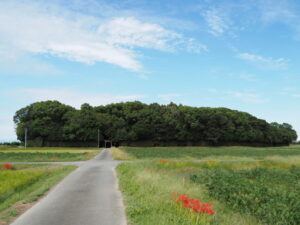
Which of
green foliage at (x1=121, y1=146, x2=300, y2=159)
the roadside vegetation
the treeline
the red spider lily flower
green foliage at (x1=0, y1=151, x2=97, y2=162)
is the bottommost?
green foliage at (x1=121, y1=146, x2=300, y2=159)

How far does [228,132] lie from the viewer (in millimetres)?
112438

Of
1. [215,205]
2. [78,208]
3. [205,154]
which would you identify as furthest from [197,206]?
[205,154]

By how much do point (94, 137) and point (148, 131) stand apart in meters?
19.1

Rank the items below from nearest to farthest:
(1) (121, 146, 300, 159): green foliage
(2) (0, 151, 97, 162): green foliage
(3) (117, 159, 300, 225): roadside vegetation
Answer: (3) (117, 159, 300, 225): roadside vegetation, (2) (0, 151, 97, 162): green foliage, (1) (121, 146, 300, 159): green foliage

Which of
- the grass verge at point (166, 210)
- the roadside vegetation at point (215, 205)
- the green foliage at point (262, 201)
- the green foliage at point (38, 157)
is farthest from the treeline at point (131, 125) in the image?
the green foliage at point (262, 201)

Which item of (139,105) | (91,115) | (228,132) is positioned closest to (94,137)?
(91,115)

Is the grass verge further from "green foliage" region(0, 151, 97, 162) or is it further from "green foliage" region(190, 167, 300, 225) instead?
"green foliage" region(0, 151, 97, 162)

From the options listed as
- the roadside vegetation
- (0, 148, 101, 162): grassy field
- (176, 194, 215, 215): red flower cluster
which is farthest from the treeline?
(176, 194, 215, 215): red flower cluster

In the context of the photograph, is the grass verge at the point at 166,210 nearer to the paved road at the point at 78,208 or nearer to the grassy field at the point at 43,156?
the paved road at the point at 78,208

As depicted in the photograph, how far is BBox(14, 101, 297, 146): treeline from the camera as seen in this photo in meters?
97.1

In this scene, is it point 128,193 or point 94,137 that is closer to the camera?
point 128,193

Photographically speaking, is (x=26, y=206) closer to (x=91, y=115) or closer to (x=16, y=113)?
(x=91, y=115)

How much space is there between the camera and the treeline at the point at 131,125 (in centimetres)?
9706

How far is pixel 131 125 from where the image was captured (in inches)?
4245
